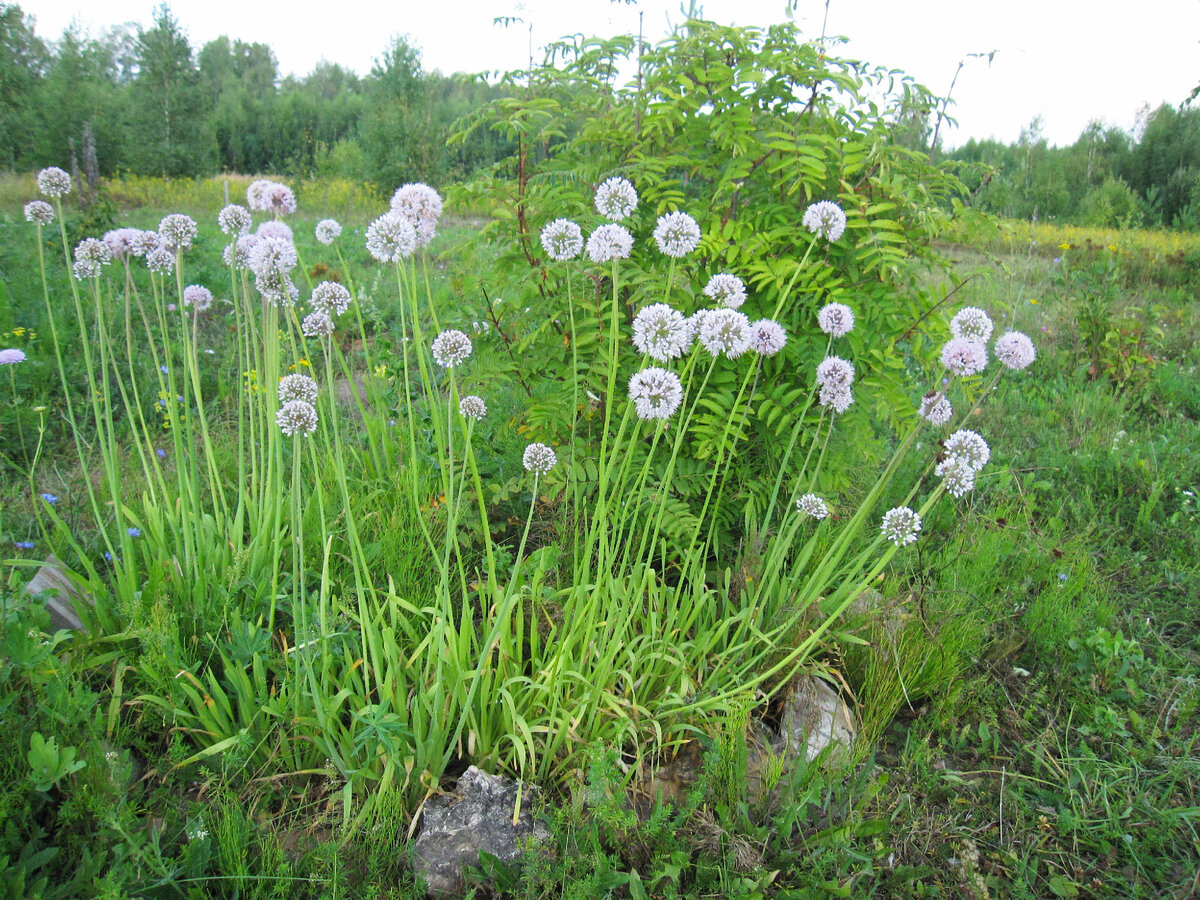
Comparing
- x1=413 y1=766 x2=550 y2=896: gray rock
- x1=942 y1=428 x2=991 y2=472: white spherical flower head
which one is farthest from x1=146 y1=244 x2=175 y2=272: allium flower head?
x1=942 y1=428 x2=991 y2=472: white spherical flower head

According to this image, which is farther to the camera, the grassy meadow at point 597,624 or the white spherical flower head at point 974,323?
the white spherical flower head at point 974,323

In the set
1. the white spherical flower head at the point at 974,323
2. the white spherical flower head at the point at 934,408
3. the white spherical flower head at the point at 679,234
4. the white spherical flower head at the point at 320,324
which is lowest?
the white spherical flower head at the point at 934,408

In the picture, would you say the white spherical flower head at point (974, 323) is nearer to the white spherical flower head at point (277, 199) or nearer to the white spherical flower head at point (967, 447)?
the white spherical flower head at point (967, 447)

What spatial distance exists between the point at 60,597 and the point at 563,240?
2029 mm

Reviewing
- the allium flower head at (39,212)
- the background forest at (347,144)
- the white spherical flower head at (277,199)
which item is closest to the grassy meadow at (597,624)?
the white spherical flower head at (277,199)

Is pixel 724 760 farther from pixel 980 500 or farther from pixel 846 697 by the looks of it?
pixel 980 500

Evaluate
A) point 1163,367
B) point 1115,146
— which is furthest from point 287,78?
point 1163,367

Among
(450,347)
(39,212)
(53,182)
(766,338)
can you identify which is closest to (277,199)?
(450,347)

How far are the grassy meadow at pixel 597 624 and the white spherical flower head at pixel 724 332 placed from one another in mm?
24

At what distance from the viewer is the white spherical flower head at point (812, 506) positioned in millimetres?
2303

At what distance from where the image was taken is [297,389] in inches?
85.6

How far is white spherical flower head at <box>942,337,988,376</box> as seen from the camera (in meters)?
2.05

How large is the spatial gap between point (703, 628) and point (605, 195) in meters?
1.48

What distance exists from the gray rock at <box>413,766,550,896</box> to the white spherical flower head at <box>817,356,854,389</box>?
59.3 inches
